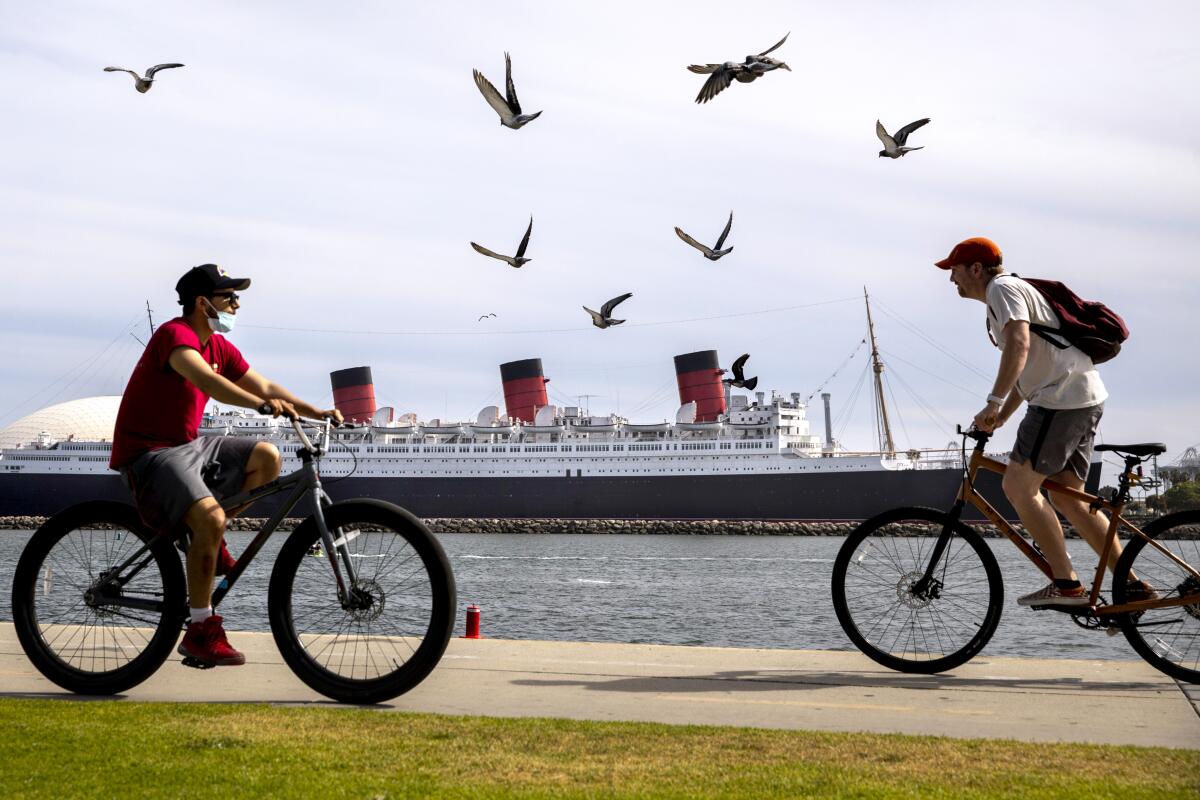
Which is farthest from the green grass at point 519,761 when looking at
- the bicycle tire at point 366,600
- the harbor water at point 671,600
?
the harbor water at point 671,600

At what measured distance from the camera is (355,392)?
206ft

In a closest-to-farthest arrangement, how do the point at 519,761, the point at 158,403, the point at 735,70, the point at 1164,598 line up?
the point at 519,761 < the point at 158,403 < the point at 1164,598 < the point at 735,70

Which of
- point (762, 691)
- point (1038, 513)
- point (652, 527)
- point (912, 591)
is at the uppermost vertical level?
point (1038, 513)

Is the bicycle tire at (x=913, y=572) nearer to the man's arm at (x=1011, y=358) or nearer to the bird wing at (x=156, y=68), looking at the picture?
the man's arm at (x=1011, y=358)

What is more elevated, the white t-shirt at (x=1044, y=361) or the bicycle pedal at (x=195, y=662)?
the white t-shirt at (x=1044, y=361)

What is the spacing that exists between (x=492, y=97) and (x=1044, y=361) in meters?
9.02

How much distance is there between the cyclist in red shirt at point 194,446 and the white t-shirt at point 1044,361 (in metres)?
2.55

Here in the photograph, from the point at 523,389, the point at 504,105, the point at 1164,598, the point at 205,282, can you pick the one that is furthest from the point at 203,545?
the point at 523,389

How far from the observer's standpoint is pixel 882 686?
4059 millimetres

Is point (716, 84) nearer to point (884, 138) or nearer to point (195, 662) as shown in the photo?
point (884, 138)

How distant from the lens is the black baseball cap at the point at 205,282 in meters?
3.88

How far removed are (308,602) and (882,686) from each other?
2017mm

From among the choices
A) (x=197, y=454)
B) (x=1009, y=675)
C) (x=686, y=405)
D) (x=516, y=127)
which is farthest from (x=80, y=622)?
(x=686, y=405)

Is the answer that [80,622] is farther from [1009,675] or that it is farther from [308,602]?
[1009,675]
